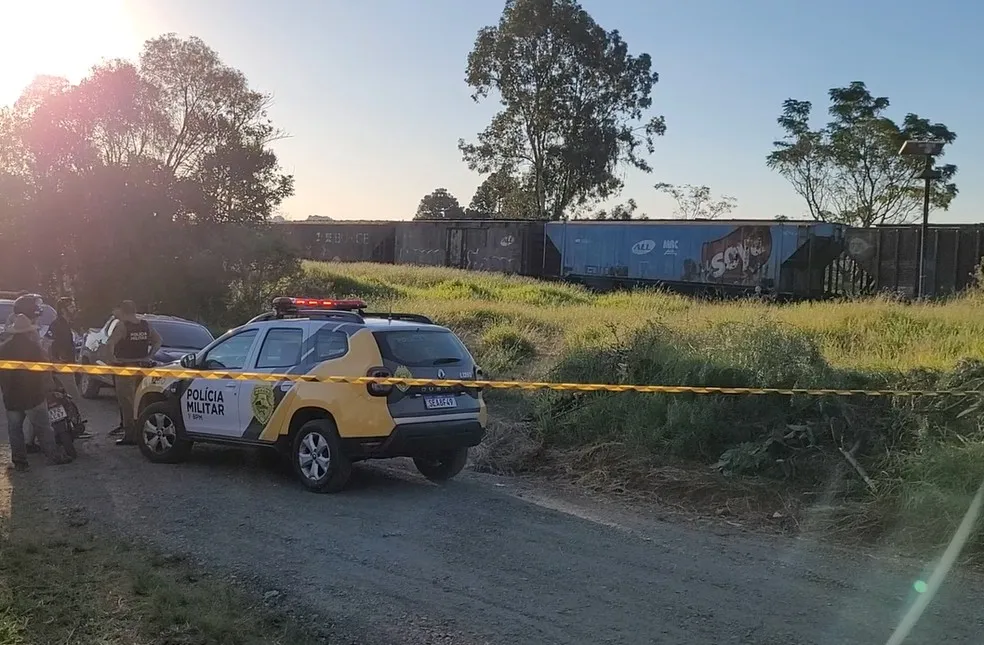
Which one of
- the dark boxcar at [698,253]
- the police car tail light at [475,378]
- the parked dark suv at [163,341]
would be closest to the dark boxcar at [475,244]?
the dark boxcar at [698,253]

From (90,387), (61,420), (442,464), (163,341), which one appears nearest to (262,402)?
(442,464)

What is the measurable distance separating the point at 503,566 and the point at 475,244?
36.0 metres

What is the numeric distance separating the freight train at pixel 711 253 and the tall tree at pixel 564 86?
581 inches

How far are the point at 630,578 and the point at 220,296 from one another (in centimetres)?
2055

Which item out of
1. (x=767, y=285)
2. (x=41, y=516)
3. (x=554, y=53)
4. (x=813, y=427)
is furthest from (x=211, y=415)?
(x=554, y=53)

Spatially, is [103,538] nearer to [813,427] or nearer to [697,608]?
[697,608]

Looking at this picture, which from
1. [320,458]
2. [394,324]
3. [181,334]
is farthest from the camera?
[181,334]

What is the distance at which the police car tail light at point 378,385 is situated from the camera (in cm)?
790

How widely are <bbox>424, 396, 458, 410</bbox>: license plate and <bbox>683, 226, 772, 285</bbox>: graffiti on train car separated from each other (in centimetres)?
2328

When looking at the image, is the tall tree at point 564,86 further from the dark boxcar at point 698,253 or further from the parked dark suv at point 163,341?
the parked dark suv at point 163,341

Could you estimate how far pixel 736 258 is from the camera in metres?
30.7

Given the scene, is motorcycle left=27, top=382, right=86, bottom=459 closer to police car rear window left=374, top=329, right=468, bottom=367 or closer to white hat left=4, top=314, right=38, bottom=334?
white hat left=4, top=314, right=38, bottom=334

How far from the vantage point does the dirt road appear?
5156 millimetres

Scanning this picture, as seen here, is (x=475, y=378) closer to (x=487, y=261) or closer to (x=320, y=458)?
(x=320, y=458)
